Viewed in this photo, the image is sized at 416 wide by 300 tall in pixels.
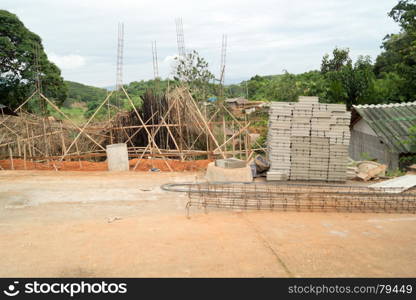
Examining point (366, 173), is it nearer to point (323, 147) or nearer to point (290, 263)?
point (323, 147)

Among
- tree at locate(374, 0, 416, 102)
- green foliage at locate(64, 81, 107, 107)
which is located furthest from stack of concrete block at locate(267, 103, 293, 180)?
green foliage at locate(64, 81, 107, 107)

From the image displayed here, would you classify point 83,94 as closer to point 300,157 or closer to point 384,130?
point 384,130

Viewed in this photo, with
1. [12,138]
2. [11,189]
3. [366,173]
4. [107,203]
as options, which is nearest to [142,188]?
[107,203]

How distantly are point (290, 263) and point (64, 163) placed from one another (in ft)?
32.1

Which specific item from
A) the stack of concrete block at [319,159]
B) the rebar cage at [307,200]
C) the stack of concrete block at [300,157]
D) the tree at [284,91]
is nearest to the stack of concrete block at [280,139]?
the stack of concrete block at [300,157]

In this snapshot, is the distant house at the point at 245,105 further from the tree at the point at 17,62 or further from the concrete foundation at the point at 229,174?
the tree at the point at 17,62

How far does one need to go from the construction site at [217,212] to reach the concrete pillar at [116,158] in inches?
1.2

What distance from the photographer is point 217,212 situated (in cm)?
723

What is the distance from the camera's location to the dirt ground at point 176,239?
180 inches

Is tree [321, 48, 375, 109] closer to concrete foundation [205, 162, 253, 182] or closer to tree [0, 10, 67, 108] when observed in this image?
concrete foundation [205, 162, 253, 182]

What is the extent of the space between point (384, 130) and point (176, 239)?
31.9 ft

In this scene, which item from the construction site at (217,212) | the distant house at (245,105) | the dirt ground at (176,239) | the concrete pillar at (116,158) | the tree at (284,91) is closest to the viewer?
the dirt ground at (176,239)

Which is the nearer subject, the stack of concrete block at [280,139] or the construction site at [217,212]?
the construction site at [217,212]

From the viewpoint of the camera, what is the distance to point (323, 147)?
984 cm
